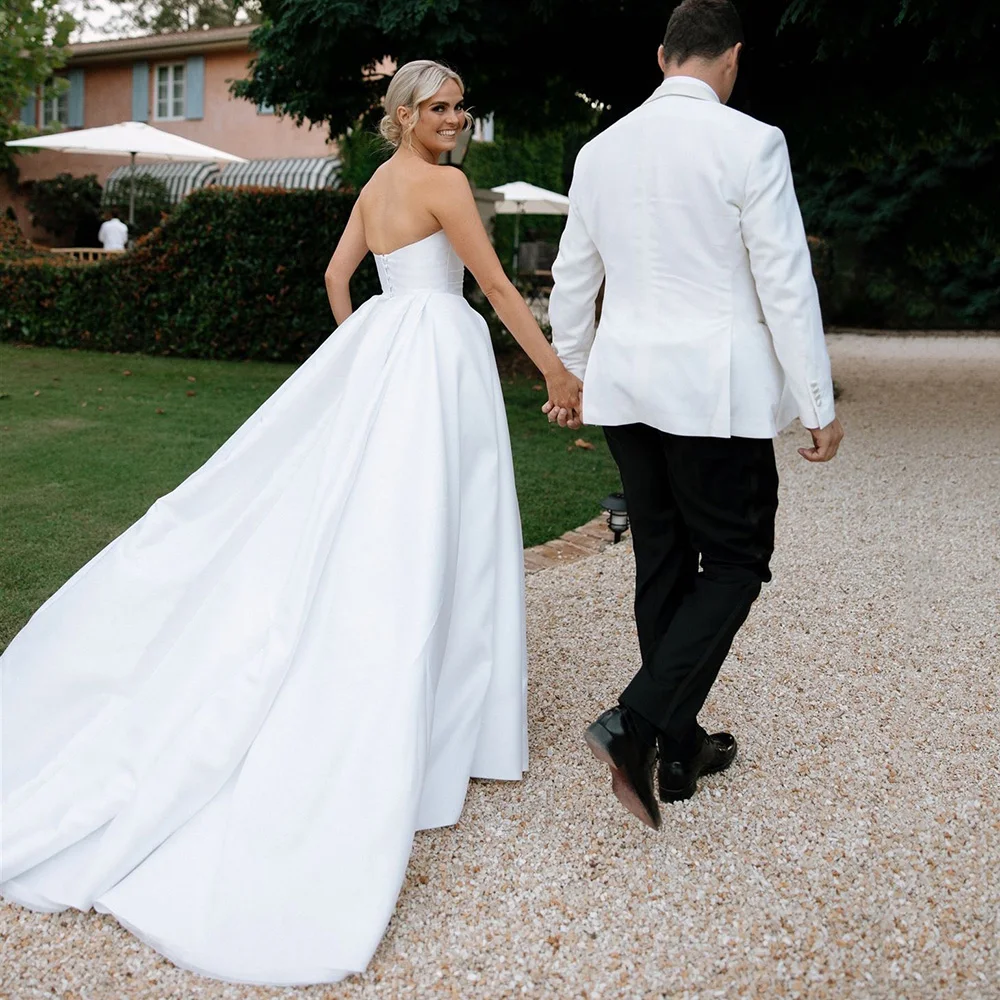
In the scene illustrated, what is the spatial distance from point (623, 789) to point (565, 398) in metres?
1.14

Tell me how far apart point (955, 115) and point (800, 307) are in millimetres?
7441

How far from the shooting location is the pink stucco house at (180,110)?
23.8 meters

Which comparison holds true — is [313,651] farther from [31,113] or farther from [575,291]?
[31,113]

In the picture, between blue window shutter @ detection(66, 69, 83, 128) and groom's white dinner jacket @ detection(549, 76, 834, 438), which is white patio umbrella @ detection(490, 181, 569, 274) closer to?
blue window shutter @ detection(66, 69, 83, 128)

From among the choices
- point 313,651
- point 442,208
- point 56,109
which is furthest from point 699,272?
point 56,109

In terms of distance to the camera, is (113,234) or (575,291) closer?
(575,291)

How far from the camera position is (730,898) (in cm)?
275

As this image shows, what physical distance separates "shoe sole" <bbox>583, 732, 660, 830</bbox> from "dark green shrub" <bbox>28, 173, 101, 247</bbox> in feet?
77.2

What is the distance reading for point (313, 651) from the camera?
295 cm

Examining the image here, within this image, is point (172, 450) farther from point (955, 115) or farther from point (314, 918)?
point (955, 115)

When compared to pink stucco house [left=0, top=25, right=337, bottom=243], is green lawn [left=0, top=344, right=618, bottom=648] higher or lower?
lower

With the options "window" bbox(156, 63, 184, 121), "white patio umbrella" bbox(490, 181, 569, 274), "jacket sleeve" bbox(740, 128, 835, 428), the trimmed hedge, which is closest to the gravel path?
"jacket sleeve" bbox(740, 128, 835, 428)

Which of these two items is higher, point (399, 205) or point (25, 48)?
point (25, 48)

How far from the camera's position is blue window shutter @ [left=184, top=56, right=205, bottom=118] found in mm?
25000
